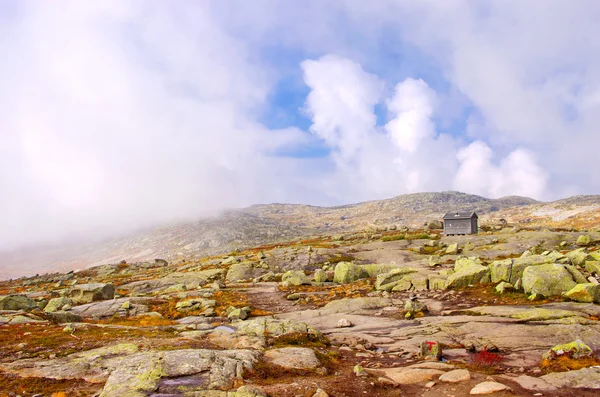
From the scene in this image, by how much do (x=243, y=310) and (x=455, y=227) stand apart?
7301cm

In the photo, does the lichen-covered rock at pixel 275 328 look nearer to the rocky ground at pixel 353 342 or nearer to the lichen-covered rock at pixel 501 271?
the rocky ground at pixel 353 342

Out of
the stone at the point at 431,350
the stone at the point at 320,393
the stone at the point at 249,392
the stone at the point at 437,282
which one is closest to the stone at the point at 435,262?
the stone at the point at 437,282

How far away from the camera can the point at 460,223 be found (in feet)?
282

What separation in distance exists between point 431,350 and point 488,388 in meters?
4.66

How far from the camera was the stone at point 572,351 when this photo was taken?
14016mm

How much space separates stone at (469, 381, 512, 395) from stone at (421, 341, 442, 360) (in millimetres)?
4103

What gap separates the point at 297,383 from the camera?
41.4ft

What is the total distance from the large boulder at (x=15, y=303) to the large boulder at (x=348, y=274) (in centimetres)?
3439

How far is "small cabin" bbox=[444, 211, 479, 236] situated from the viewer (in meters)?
84.9

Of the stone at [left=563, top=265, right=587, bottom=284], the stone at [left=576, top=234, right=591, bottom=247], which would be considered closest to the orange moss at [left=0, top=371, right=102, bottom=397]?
the stone at [left=563, top=265, right=587, bottom=284]

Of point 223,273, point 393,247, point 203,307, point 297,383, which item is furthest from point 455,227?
point 297,383

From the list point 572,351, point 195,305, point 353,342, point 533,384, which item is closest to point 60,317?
point 195,305

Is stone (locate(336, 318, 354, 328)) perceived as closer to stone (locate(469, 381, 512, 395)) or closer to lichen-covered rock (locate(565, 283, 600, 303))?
stone (locate(469, 381, 512, 395))

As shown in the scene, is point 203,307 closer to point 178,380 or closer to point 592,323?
point 178,380
